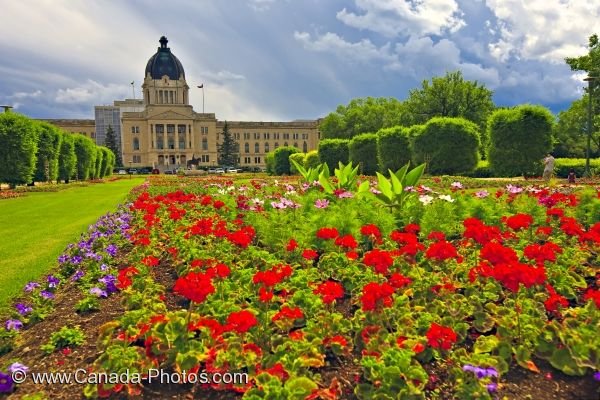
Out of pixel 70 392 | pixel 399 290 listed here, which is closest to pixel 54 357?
pixel 70 392

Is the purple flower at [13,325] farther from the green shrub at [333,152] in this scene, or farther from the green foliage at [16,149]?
the green shrub at [333,152]

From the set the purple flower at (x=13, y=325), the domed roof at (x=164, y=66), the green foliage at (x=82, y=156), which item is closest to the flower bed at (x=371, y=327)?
the purple flower at (x=13, y=325)

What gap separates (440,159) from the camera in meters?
27.5

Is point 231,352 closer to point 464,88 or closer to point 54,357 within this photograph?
point 54,357

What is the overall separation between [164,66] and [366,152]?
94339 mm

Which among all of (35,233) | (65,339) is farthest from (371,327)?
(35,233)

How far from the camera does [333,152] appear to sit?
125 ft

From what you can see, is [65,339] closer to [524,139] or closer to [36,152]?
[524,139]

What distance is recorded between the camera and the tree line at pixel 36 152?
23906 millimetres

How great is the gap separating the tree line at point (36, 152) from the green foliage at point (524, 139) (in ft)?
88.5

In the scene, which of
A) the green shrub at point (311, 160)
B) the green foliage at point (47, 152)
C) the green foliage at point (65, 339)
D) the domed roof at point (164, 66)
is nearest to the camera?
the green foliage at point (65, 339)

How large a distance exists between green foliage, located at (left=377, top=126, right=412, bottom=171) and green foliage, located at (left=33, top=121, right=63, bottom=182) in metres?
22.2

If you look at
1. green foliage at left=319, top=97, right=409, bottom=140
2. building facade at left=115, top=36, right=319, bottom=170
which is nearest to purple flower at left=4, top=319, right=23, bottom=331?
green foliage at left=319, top=97, right=409, bottom=140

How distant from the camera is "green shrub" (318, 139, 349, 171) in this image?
37.9m
